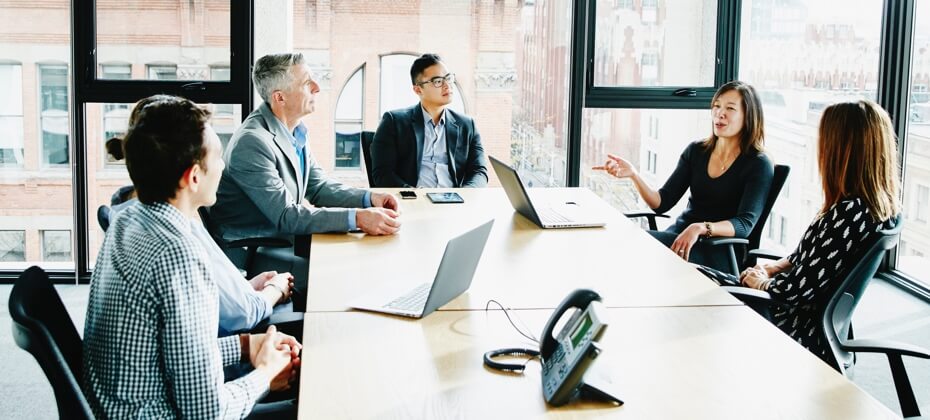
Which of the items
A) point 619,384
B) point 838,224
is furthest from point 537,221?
point 619,384

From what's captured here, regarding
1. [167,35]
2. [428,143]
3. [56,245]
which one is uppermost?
[167,35]

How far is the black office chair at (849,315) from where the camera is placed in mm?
2621

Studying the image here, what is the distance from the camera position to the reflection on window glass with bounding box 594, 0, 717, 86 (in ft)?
20.2

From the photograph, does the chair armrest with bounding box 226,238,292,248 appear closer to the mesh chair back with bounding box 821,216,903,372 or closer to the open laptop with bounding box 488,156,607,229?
the open laptop with bounding box 488,156,607,229

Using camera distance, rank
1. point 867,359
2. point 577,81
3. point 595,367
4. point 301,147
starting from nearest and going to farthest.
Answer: point 595,367, point 301,147, point 867,359, point 577,81

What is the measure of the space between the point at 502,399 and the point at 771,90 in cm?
484

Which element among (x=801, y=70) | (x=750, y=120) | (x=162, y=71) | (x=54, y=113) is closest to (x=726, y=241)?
(x=750, y=120)

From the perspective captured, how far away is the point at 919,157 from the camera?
18.5 ft

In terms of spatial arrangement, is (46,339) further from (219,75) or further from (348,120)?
(348,120)

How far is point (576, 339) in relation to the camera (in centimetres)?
198

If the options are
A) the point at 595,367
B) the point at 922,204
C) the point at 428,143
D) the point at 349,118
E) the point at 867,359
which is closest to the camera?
the point at 595,367

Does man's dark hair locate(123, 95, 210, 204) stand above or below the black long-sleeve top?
above

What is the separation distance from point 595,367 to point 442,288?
0.58m

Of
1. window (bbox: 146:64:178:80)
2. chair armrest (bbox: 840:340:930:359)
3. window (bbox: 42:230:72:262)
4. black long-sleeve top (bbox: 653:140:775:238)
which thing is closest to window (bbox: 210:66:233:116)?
window (bbox: 146:64:178:80)
